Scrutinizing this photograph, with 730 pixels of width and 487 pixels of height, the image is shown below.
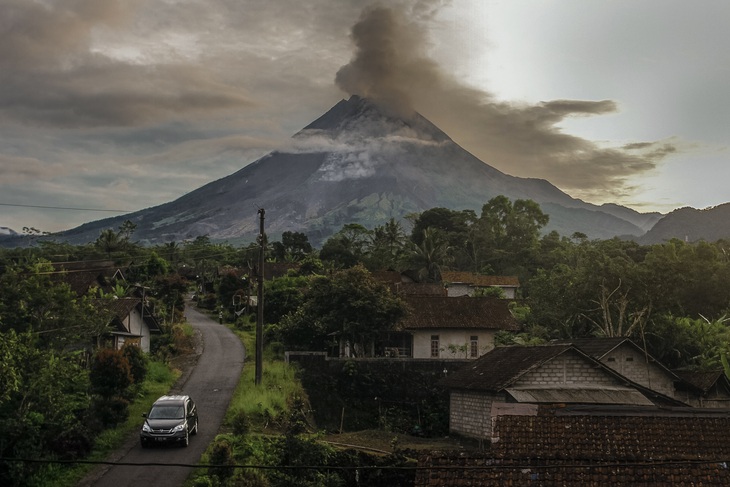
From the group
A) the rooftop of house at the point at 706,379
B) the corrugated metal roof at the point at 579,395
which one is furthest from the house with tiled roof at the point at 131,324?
the rooftop of house at the point at 706,379

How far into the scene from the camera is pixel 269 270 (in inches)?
3383

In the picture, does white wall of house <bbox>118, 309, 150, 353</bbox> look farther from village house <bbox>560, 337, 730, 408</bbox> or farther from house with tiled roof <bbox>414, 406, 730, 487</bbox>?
house with tiled roof <bbox>414, 406, 730, 487</bbox>

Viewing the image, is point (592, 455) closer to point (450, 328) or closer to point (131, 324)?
point (450, 328)

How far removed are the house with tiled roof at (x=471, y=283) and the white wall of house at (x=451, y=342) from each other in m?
27.0

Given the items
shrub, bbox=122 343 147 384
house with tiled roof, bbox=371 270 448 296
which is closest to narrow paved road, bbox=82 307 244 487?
shrub, bbox=122 343 147 384

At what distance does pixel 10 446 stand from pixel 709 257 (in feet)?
152

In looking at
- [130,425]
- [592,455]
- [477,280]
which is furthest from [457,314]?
[592,455]

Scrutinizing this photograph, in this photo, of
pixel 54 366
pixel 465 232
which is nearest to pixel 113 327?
pixel 54 366

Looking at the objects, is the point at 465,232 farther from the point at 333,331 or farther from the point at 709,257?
the point at 333,331

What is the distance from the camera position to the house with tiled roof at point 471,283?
7988cm

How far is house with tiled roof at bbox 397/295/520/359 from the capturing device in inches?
1996

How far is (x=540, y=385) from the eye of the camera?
32438 millimetres

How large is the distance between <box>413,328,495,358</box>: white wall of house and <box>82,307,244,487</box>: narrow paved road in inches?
461

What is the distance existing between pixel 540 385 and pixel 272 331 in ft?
82.8
